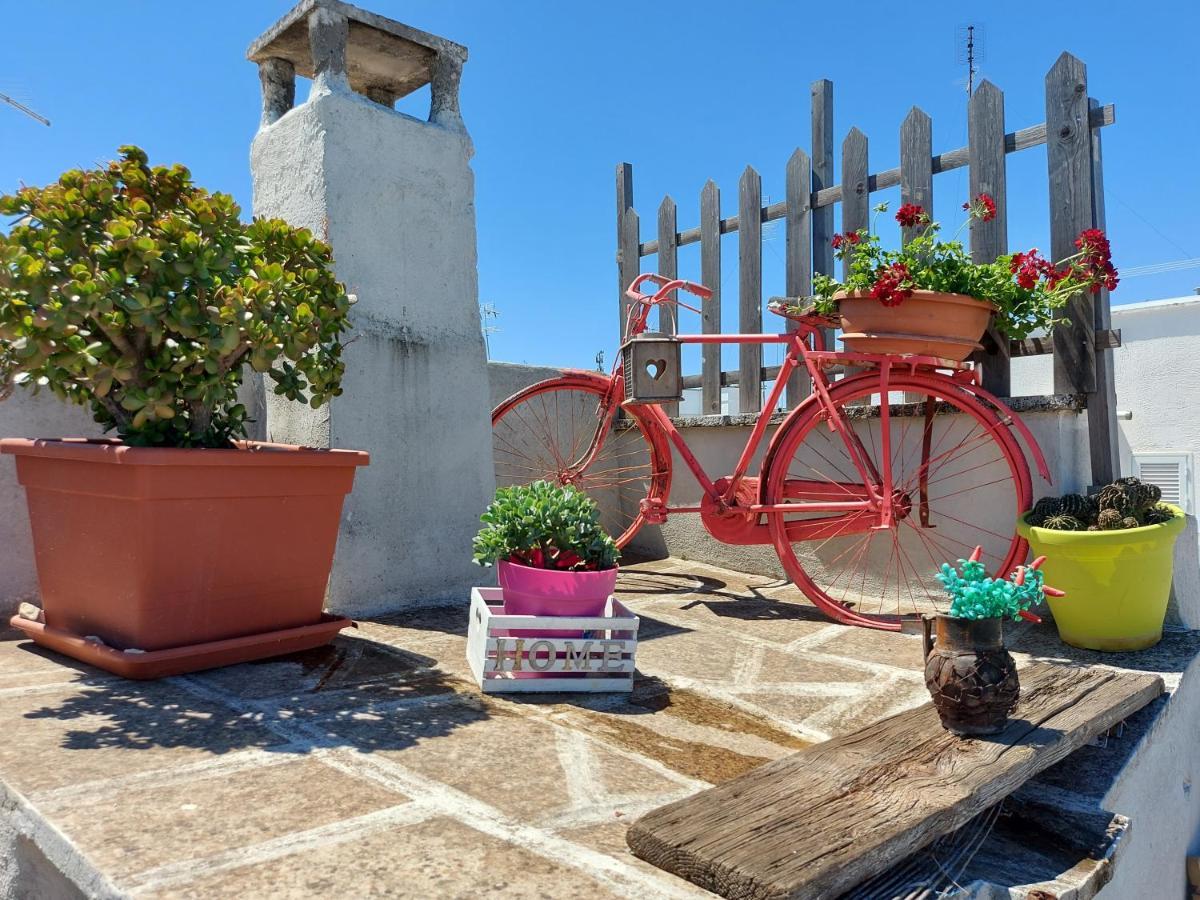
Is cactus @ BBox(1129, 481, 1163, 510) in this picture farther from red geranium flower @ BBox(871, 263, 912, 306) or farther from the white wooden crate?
the white wooden crate

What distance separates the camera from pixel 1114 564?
2855mm

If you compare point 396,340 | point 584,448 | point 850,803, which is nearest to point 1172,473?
point 584,448

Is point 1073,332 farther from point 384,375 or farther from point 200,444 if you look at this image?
point 200,444

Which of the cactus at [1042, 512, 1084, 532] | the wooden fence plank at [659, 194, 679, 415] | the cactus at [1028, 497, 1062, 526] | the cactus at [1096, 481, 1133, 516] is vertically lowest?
the cactus at [1042, 512, 1084, 532]

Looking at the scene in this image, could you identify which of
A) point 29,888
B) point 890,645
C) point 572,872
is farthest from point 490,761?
point 890,645

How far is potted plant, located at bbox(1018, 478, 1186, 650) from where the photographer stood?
9.37 ft

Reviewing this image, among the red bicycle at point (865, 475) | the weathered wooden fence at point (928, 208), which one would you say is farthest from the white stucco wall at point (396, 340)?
the weathered wooden fence at point (928, 208)

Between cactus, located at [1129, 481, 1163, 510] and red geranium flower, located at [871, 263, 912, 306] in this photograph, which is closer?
cactus, located at [1129, 481, 1163, 510]

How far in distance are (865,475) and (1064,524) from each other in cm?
81

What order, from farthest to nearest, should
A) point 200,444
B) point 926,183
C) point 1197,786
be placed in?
1. point 926,183
2. point 1197,786
3. point 200,444

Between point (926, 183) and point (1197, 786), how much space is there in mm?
2602

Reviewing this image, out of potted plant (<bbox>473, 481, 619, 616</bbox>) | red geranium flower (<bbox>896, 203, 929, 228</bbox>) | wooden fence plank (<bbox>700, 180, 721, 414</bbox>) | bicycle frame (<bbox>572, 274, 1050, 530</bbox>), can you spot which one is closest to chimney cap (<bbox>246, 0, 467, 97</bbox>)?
bicycle frame (<bbox>572, 274, 1050, 530</bbox>)

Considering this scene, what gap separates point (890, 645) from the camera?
324 centimetres

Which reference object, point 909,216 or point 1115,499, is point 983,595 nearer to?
point 1115,499
